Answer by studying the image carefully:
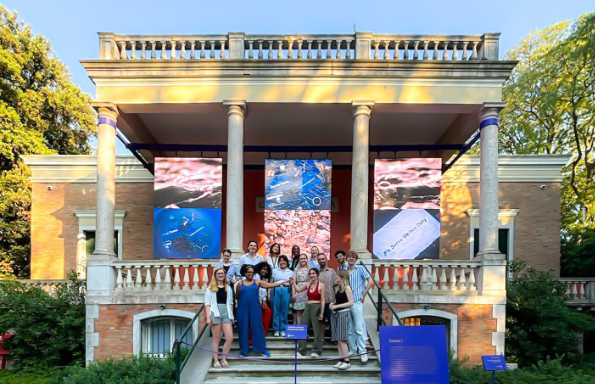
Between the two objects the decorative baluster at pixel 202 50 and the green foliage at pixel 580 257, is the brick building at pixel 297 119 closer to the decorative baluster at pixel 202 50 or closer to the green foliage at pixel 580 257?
the decorative baluster at pixel 202 50

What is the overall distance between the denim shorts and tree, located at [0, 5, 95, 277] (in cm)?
1708

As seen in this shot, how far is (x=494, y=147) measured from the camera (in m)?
11.0

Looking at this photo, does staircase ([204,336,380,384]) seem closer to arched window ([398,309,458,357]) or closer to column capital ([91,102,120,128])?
arched window ([398,309,458,357])

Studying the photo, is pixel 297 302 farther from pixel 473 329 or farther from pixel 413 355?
pixel 473 329

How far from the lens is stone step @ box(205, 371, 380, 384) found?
768cm

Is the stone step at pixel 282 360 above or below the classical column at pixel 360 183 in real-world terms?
below

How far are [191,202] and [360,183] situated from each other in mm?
4398

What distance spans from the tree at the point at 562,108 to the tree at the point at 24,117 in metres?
23.4

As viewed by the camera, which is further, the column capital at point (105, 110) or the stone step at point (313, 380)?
the column capital at point (105, 110)

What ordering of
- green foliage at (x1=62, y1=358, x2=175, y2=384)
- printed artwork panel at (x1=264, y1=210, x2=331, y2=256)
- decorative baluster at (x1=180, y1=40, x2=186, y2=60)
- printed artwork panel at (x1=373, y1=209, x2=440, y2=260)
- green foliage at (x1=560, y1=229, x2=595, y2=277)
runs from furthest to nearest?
green foliage at (x1=560, y1=229, x2=595, y2=277) < printed artwork panel at (x1=264, y1=210, x2=331, y2=256) < printed artwork panel at (x1=373, y1=209, x2=440, y2=260) < decorative baluster at (x1=180, y1=40, x2=186, y2=60) < green foliage at (x1=62, y1=358, x2=175, y2=384)

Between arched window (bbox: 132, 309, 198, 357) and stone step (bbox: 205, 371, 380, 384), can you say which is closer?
stone step (bbox: 205, 371, 380, 384)

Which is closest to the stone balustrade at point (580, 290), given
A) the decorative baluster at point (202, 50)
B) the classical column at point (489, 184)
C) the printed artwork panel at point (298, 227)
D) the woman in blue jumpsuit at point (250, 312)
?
the classical column at point (489, 184)

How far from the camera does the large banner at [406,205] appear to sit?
39.0 feet

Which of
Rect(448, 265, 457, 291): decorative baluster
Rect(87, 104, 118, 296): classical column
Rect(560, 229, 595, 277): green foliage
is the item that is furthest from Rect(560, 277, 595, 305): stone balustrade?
Rect(87, 104, 118, 296): classical column
